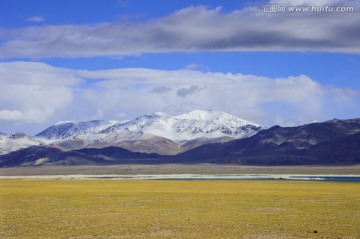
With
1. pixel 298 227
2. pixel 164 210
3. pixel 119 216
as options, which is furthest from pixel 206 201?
pixel 298 227

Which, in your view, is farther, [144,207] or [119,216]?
[144,207]

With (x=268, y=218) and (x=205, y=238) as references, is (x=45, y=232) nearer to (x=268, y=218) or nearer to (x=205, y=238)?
(x=205, y=238)

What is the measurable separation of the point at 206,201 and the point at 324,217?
17.8 meters

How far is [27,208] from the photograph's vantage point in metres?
49.8

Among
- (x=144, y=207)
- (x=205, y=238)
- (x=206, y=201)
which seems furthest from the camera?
(x=206, y=201)

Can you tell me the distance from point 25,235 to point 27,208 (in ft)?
57.9

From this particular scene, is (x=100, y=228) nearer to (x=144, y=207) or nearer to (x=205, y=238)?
(x=205, y=238)

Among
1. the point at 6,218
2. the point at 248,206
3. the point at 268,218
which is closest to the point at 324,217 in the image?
the point at 268,218

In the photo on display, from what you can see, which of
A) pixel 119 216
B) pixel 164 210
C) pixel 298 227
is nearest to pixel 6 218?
pixel 119 216

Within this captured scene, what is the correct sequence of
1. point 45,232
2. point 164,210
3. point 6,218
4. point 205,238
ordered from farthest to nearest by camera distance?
point 164,210 < point 6,218 < point 45,232 < point 205,238

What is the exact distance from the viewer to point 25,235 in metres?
32.7

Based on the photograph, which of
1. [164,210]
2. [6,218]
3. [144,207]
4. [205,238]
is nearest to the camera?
[205,238]

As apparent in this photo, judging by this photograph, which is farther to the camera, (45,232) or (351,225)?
(351,225)

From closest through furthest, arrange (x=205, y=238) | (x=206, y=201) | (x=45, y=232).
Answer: (x=205, y=238), (x=45, y=232), (x=206, y=201)
